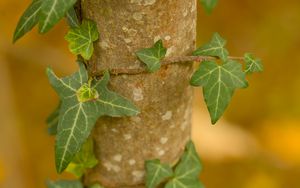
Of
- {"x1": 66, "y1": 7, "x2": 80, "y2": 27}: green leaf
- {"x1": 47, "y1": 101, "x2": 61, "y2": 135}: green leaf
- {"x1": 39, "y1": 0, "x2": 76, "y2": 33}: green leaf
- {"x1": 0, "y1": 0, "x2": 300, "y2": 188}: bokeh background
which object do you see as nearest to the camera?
{"x1": 39, "y1": 0, "x2": 76, "y2": 33}: green leaf

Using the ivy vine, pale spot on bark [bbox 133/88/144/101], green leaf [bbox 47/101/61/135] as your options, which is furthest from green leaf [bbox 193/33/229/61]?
green leaf [bbox 47/101/61/135]

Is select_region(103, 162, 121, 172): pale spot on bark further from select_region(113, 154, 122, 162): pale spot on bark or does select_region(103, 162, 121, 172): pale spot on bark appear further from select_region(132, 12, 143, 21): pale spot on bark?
select_region(132, 12, 143, 21): pale spot on bark

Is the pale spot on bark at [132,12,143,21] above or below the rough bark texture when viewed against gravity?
above

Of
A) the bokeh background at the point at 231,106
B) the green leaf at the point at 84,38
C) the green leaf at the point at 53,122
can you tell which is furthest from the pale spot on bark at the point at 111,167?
the bokeh background at the point at 231,106

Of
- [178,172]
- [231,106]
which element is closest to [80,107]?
[178,172]

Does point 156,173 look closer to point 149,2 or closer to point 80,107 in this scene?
point 80,107

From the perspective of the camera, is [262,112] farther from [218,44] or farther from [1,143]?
[218,44]

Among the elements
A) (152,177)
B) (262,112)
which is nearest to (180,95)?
(152,177)

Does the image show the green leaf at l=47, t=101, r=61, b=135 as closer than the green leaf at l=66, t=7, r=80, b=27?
No
